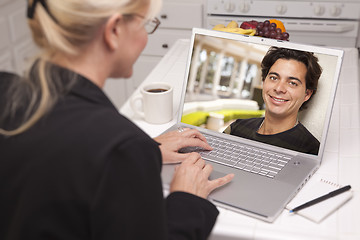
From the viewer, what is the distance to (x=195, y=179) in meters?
0.93

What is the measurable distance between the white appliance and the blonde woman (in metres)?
1.50

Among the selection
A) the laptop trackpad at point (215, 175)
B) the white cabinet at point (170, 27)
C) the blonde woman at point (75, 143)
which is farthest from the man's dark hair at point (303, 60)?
the white cabinet at point (170, 27)

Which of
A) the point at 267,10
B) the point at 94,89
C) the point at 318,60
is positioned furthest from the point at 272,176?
the point at 267,10

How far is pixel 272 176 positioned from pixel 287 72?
268 mm

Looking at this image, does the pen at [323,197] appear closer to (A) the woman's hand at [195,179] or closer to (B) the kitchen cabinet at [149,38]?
(A) the woman's hand at [195,179]

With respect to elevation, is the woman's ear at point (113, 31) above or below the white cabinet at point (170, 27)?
above

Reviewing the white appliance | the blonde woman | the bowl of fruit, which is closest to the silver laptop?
the bowl of fruit

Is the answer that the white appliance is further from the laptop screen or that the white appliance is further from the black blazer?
the black blazer

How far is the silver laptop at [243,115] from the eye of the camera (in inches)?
37.1

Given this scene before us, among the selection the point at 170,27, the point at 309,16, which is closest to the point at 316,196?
the point at 309,16

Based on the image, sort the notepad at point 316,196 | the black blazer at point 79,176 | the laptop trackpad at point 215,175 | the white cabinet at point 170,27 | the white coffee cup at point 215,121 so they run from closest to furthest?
the black blazer at point 79,176
the notepad at point 316,196
the laptop trackpad at point 215,175
the white coffee cup at point 215,121
the white cabinet at point 170,27

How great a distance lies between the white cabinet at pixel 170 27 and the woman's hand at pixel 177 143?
4.16ft

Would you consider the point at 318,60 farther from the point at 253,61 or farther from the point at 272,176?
the point at 272,176

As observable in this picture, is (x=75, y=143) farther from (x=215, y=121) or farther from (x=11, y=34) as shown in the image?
(x=11, y=34)
